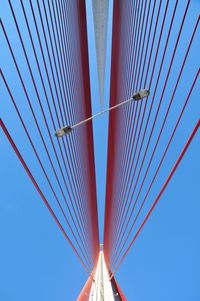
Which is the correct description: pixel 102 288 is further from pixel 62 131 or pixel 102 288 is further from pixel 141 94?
pixel 141 94

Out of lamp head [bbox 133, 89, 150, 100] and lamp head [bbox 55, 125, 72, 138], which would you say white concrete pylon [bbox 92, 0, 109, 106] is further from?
lamp head [bbox 55, 125, 72, 138]

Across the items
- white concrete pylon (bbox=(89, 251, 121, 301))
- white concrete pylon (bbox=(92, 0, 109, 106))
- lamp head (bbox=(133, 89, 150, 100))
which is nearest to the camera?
lamp head (bbox=(133, 89, 150, 100))

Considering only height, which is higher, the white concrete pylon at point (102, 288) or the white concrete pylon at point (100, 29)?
the white concrete pylon at point (100, 29)

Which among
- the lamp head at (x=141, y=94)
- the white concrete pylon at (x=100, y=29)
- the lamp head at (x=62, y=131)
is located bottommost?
the lamp head at (x=62, y=131)

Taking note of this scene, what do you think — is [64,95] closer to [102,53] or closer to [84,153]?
[102,53]

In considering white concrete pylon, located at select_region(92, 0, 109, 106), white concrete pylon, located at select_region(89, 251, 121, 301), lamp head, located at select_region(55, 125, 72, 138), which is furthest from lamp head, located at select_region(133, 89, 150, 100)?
white concrete pylon, located at select_region(89, 251, 121, 301)

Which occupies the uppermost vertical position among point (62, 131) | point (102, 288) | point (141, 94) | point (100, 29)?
point (100, 29)

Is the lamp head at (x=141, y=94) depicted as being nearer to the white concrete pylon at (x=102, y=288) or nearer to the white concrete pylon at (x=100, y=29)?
the white concrete pylon at (x=100, y=29)

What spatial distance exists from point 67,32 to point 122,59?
149cm

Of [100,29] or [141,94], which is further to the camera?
[100,29]

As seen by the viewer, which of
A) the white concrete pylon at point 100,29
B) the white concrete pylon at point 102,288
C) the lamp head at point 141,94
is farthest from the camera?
the white concrete pylon at point 102,288

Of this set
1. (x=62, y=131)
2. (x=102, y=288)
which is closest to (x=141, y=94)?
(x=62, y=131)

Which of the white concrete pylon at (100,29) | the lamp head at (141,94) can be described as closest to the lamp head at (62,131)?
the lamp head at (141,94)

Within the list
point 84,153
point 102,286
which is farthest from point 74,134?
point 102,286
